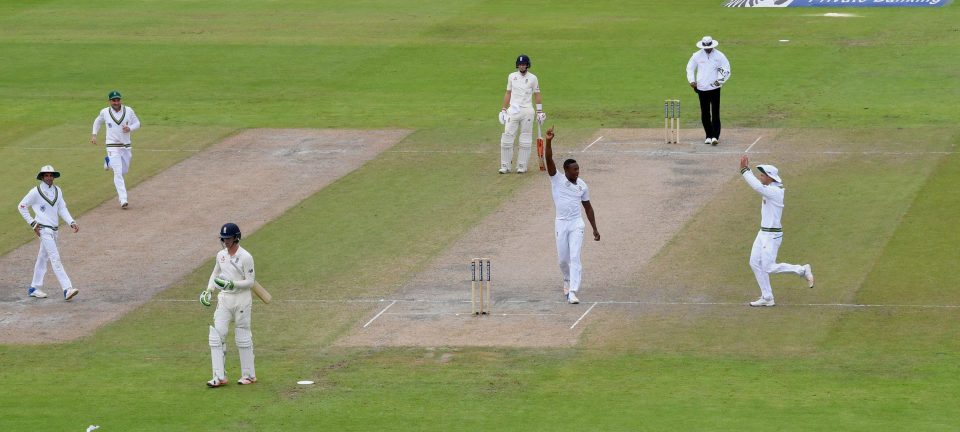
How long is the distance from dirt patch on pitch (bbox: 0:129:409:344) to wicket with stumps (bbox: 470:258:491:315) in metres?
4.92

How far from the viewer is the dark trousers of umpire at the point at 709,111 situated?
106 feet

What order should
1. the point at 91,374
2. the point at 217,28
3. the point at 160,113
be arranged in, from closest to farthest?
the point at 91,374
the point at 160,113
the point at 217,28

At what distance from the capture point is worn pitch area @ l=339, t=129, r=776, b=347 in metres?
22.0

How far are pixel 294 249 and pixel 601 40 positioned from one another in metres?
20.9

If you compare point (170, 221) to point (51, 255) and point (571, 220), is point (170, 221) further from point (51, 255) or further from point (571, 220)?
point (571, 220)

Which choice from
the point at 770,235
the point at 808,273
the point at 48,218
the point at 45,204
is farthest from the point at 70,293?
the point at 808,273

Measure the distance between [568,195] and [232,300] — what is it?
17.7ft

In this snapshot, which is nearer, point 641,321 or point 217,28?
point 641,321

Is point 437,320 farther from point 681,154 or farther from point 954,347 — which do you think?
point 681,154

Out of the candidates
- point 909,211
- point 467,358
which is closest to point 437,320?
point 467,358

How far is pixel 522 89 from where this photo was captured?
100 feet

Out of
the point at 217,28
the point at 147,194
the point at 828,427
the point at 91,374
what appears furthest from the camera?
the point at 217,28

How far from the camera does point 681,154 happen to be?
3212 centimetres

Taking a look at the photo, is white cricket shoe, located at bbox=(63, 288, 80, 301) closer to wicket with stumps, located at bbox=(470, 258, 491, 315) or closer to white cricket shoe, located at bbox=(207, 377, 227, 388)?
white cricket shoe, located at bbox=(207, 377, 227, 388)
